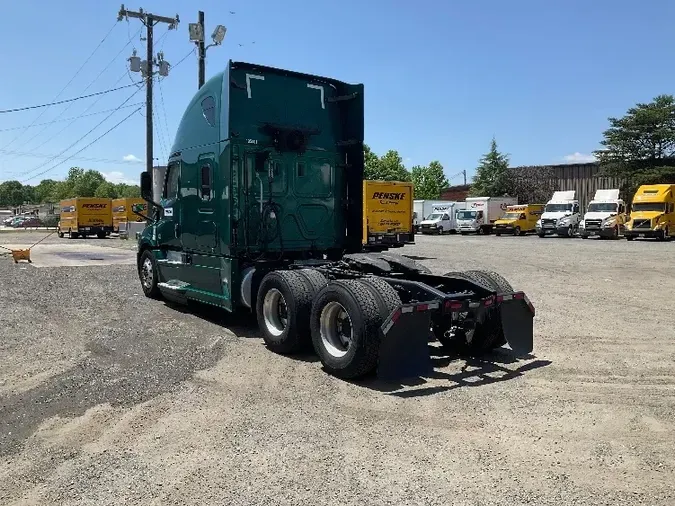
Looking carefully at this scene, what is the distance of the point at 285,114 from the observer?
355 inches

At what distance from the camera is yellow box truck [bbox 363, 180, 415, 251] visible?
2197 centimetres

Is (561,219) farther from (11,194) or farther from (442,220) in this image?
(11,194)

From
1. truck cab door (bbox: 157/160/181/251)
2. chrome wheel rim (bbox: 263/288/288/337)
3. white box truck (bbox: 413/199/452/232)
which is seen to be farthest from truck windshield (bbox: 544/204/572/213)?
chrome wheel rim (bbox: 263/288/288/337)

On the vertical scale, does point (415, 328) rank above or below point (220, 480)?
above

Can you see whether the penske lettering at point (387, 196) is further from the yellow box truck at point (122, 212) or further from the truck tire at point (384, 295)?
the yellow box truck at point (122, 212)

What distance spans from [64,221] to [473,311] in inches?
1840

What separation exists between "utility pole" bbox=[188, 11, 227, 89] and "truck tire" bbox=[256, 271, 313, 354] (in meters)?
17.4

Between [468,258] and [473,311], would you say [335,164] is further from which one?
[468,258]

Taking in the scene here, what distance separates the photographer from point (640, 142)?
5197cm

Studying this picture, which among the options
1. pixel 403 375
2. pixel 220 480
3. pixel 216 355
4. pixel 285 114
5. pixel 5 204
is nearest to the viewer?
pixel 220 480

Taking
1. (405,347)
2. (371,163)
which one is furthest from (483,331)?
(371,163)

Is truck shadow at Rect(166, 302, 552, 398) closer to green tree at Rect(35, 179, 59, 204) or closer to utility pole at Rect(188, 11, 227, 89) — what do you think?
utility pole at Rect(188, 11, 227, 89)

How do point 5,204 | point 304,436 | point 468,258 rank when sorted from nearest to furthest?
1. point 304,436
2. point 468,258
3. point 5,204

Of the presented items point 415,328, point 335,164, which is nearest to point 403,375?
point 415,328
